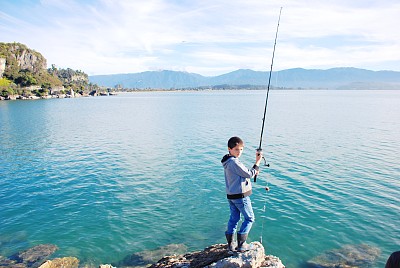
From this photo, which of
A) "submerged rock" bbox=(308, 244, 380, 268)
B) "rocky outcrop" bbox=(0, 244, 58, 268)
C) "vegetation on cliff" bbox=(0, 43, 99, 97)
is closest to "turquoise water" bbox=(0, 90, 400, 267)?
"submerged rock" bbox=(308, 244, 380, 268)

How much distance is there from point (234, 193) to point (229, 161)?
776mm

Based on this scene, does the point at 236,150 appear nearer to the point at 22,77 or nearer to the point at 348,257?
the point at 348,257

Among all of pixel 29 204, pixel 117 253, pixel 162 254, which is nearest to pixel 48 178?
pixel 29 204

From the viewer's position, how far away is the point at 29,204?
15.8 metres

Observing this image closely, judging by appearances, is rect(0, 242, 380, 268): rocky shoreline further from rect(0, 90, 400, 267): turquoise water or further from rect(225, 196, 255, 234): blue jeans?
rect(225, 196, 255, 234): blue jeans

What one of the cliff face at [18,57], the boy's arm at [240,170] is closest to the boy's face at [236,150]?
the boy's arm at [240,170]

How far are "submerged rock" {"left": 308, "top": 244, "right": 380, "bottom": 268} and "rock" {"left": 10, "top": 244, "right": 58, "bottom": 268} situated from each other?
398 inches

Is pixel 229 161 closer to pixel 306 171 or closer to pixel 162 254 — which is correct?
pixel 162 254

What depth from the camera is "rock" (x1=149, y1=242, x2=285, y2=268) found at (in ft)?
21.8

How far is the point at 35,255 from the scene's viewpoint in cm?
1136

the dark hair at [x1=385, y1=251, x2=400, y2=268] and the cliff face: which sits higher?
the cliff face

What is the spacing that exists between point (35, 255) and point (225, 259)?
28.3 feet

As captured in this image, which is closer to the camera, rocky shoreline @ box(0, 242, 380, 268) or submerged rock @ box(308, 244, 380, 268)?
rocky shoreline @ box(0, 242, 380, 268)

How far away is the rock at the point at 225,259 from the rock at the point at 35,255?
18.1ft
